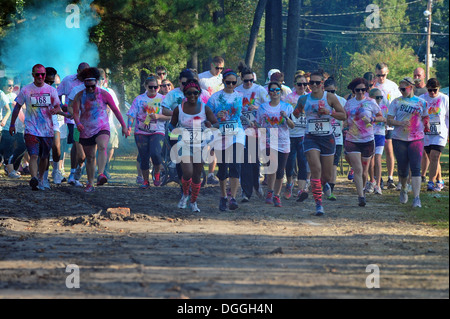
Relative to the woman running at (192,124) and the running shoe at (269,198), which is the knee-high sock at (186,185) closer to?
the woman running at (192,124)

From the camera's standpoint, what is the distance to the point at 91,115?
14219 mm

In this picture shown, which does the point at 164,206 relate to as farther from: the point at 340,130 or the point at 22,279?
the point at 22,279

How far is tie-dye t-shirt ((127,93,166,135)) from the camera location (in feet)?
51.5

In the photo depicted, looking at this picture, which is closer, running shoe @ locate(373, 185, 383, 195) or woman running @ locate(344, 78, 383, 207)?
woman running @ locate(344, 78, 383, 207)

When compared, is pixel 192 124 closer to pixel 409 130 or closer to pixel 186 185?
pixel 186 185

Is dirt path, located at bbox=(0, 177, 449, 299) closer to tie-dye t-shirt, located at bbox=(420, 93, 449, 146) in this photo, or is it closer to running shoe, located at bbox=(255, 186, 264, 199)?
running shoe, located at bbox=(255, 186, 264, 199)

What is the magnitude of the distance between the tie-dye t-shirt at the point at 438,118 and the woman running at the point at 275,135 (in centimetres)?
362

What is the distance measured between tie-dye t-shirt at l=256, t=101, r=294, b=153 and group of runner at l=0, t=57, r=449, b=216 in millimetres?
15

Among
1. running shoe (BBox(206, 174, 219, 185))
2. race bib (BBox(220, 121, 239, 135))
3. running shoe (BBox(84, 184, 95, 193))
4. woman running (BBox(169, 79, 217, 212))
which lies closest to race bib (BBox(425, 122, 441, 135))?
running shoe (BBox(206, 174, 219, 185))

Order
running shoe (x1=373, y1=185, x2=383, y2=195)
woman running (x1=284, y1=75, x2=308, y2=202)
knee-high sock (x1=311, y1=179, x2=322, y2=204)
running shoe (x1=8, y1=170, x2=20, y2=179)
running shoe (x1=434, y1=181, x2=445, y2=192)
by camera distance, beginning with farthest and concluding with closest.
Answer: running shoe (x1=8, y1=170, x2=20, y2=179), running shoe (x1=434, y1=181, x2=445, y2=192), running shoe (x1=373, y1=185, x2=383, y2=195), woman running (x1=284, y1=75, x2=308, y2=202), knee-high sock (x1=311, y1=179, x2=322, y2=204)

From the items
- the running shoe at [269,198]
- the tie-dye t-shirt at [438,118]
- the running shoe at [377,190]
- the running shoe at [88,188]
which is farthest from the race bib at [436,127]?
the running shoe at [88,188]

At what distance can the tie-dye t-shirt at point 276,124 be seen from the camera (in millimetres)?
13352

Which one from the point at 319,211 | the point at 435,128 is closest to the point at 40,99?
the point at 319,211

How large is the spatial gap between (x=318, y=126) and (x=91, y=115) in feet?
12.6
